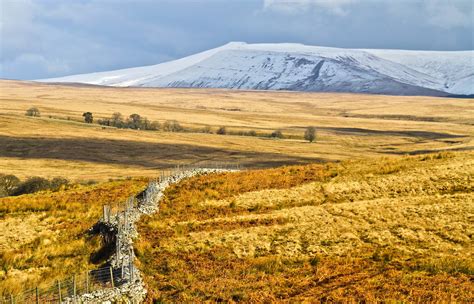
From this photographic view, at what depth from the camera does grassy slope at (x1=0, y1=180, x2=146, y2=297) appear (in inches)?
1061

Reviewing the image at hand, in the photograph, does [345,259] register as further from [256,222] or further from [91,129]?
[91,129]

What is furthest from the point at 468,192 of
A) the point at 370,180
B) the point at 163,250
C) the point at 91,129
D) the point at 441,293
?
the point at 91,129

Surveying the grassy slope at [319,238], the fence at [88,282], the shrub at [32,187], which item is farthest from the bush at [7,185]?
the fence at [88,282]

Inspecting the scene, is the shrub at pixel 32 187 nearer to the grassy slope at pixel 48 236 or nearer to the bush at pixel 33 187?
the bush at pixel 33 187

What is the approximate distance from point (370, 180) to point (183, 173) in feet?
72.3

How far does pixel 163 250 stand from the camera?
2980 centimetres

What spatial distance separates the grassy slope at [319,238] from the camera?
2323cm

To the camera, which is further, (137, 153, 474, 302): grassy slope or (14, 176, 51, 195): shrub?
(14, 176, 51, 195): shrub

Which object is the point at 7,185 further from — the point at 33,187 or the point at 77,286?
the point at 77,286

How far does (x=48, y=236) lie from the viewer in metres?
34.9

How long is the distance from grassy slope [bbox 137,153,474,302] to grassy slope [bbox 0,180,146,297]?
4708 millimetres

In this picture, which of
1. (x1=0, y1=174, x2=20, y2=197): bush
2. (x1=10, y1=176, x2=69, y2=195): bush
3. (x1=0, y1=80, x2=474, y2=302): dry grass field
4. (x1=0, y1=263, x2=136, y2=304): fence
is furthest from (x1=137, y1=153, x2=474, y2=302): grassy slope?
(x1=0, y1=174, x2=20, y2=197): bush

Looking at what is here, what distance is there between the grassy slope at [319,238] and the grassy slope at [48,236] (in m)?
4.71

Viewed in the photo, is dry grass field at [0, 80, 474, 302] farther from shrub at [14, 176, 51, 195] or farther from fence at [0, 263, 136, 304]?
shrub at [14, 176, 51, 195]
